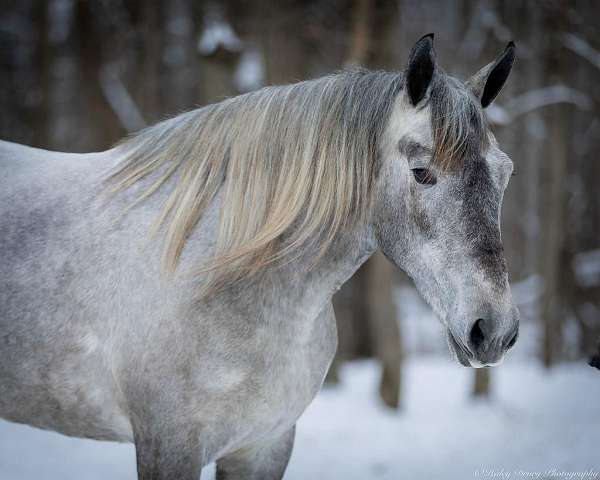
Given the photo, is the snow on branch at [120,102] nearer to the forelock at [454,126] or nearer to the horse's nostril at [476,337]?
the forelock at [454,126]

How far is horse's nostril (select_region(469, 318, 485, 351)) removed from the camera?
2.06 meters

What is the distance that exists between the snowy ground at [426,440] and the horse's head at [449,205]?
117 inches

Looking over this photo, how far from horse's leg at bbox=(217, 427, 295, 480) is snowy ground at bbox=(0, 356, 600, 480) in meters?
2.65

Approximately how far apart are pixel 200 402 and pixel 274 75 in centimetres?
608

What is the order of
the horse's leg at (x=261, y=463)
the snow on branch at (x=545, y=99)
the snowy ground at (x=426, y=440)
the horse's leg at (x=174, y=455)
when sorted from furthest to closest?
the snow on branch at (x=545, y=99), the snowy ground at (x=426, y=440), the horse's leg at (x=261, y=463), the horse's leg at (x=174, y=455)

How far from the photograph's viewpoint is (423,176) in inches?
86.8

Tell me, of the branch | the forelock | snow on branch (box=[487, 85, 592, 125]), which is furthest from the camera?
snow on branch (box=[487, 85, 592, 125])

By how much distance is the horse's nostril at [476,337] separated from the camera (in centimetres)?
206

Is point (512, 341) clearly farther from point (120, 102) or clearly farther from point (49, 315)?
point (120, 102)

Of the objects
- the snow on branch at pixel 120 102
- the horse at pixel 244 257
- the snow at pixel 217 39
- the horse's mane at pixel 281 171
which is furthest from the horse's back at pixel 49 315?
the snow on branch at pixel 120 102

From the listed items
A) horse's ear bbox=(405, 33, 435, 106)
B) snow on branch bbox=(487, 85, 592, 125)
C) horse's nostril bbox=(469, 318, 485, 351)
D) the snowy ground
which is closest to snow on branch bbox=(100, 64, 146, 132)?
the snowy ground

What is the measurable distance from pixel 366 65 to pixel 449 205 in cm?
532

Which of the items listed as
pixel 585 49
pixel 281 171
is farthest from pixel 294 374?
pixel 585 49

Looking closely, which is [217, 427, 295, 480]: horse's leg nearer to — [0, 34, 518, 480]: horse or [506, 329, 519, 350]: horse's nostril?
[0, 34, 518, 480]: horse
